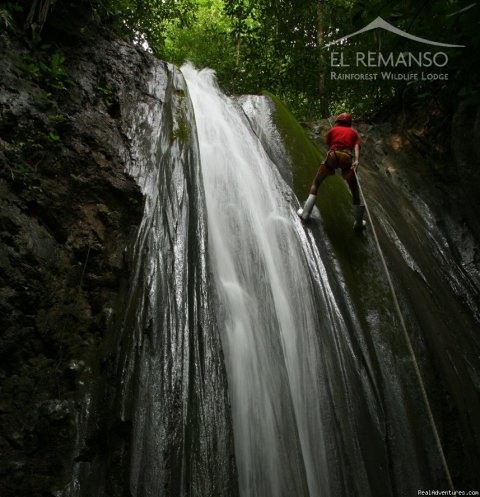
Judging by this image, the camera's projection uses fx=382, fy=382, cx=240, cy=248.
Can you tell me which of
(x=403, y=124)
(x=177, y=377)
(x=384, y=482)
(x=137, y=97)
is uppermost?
(x=403, y=124)

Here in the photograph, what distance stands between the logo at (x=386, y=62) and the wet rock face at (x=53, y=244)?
414cm

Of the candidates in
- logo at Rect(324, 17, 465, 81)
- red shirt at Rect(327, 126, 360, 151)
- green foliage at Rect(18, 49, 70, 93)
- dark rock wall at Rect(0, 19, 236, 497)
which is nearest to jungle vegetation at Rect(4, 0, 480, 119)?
logo at Rect(324, 17, 465, 81)

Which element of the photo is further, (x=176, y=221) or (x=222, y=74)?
(x=222, y=74)

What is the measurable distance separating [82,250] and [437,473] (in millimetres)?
3418

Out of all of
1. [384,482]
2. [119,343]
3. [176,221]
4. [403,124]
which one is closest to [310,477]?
[384,482]

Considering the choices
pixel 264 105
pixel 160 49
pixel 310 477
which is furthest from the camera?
pixel 160 49

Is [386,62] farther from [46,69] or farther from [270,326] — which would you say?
[270,326]

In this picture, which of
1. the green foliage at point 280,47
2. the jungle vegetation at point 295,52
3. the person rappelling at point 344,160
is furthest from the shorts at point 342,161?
the green foliage at point 280,47

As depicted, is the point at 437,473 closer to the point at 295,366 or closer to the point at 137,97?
the point at 295,366

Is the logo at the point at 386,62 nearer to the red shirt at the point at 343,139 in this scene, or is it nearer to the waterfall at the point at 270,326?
the red shirt at the point at 343,139

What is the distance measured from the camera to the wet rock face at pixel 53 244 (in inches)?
93.2

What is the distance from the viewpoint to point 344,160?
4.57 m

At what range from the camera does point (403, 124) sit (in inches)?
317

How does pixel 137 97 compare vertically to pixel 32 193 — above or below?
above
